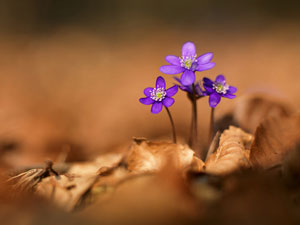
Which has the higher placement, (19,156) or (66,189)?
(66,189)

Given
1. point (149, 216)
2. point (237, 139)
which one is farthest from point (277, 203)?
point (237, 139)

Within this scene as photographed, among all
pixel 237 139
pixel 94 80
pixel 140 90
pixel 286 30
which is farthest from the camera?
pixel 286 30

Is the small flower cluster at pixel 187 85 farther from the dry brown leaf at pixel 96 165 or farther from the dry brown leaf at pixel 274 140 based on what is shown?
the dry brown leaf at pixel 96 165

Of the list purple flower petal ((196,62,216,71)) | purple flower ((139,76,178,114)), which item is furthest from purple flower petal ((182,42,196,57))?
purple flower ((139,76,178,114))

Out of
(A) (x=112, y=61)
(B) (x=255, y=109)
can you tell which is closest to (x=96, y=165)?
(B) (x=255, y=109)

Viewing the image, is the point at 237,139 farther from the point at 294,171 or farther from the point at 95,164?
the point at 95,164

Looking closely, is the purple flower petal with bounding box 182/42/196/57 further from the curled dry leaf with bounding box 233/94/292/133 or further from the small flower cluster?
the curled dry leaf with bounding box 233/94/292/133
